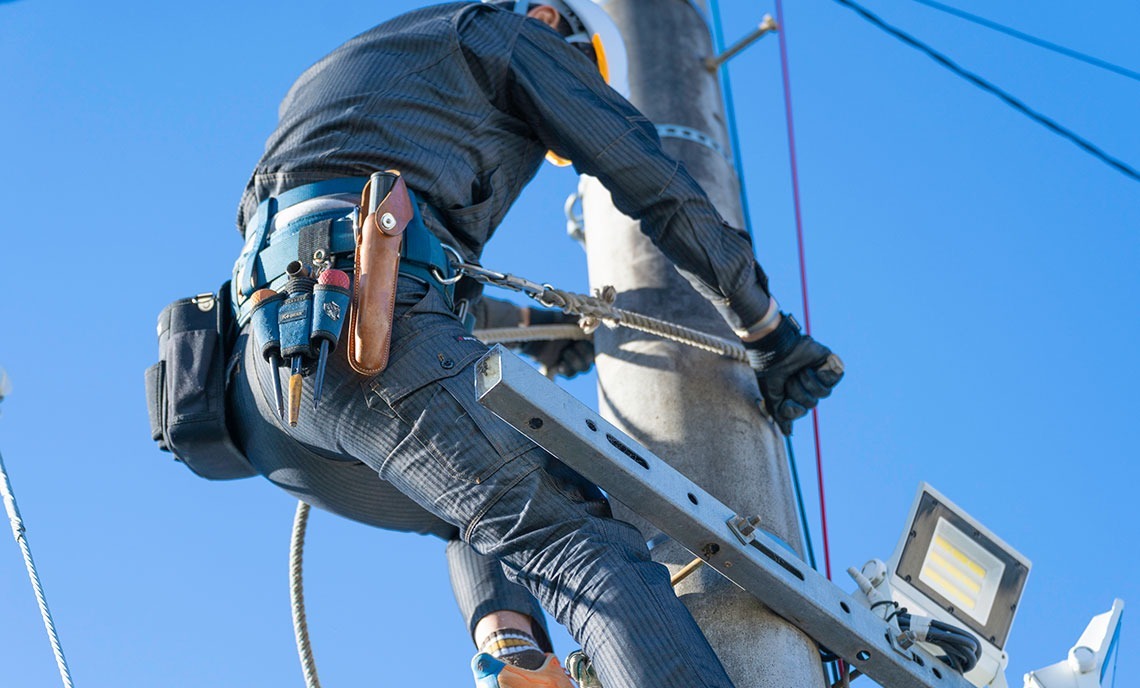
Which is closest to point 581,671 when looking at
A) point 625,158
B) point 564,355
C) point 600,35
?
point 625,158

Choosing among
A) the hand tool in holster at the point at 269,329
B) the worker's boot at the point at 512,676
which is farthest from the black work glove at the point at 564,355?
the worker's boot at the point at 512,676

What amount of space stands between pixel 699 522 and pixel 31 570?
1.57 metres

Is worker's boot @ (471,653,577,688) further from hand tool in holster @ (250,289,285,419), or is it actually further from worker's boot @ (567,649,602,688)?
hand tool in holster @ (250,289,285,419)

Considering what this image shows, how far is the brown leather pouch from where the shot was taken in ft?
9.27

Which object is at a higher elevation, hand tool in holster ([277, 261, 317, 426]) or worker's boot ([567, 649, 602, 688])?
hand tool in holster ([277, 261, 317, 426])

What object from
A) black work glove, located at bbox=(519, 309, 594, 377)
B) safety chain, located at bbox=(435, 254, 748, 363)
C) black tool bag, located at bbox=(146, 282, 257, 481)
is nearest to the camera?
black tool bag, located at bbox=(146, 282, 257, 481)

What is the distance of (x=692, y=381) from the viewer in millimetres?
3641

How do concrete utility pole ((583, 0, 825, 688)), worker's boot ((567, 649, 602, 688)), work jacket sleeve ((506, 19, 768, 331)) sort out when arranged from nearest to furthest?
worker's boot ((567, 649, 602, 688)), concrete utility pole ((583, 0, 825, 688)), work jacket sleeve ((506, 19, 768, 331))

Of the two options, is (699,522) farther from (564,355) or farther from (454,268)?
(564,355)

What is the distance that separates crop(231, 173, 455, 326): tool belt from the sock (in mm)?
725

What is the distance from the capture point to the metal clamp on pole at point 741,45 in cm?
473

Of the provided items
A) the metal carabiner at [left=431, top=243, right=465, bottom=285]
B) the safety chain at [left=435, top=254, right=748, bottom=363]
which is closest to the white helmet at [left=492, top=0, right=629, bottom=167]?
the safety chain at [left=435, top=254, right=748, bottom=363]

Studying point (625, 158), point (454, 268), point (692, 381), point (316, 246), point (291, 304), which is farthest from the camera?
point (692, 381)

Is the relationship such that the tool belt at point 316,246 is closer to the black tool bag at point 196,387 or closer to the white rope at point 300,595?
the black tool bag at point 196,387
